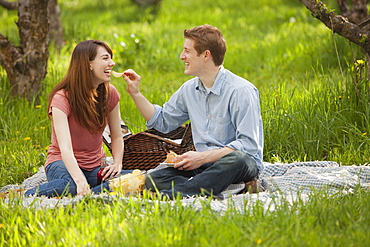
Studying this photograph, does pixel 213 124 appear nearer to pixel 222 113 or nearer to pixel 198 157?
pixel 222 113

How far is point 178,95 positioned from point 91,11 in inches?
399

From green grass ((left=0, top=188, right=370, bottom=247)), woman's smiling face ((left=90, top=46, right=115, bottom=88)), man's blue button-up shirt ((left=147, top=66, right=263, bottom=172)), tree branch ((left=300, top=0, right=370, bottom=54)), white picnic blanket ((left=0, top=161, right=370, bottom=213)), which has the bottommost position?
white picnic blanket ((left=0, top=161, right=370, bottom=213))

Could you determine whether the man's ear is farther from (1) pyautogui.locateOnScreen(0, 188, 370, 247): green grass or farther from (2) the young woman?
(1) pyautogui.locateOnScreen(0, 188, 370, 247): green grass

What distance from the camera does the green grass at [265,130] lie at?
106 inches

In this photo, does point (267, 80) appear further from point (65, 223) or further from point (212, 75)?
point (65, 223)

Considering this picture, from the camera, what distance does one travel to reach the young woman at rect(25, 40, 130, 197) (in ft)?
11.6

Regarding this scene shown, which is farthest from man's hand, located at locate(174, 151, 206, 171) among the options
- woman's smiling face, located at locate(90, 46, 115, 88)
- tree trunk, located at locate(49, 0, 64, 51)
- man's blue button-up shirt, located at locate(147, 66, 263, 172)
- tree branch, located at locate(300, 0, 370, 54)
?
tree trunk, located at locate(49, 0, 64, 51)

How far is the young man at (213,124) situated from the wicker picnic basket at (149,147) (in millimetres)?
286

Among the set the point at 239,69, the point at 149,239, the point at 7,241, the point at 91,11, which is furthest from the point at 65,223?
the point at 91,11

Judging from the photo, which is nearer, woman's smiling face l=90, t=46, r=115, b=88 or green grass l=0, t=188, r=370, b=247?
green grass l=0, t=188, r=370, b=247

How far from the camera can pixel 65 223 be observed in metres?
2.83

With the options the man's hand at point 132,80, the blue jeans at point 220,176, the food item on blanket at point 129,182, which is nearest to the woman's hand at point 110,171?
the food item on blanket at point 129,182

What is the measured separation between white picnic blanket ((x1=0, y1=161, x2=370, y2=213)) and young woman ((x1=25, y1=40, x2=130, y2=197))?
0.27 meters

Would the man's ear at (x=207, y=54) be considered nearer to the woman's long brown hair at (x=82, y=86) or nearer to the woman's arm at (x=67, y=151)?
the woman's long brown hair at (x=82, y=86)
